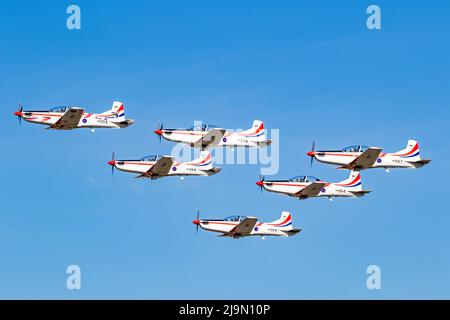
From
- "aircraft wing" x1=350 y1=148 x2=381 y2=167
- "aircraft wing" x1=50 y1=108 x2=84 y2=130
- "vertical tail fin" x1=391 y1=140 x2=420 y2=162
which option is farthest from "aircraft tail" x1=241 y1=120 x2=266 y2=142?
"aircraft wing" x1=50 y1=108 x2=84 y2=130

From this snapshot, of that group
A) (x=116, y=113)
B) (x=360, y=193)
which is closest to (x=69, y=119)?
(x=116, y=113)

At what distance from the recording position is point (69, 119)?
12575 centimetres

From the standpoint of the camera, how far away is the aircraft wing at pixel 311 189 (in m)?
128

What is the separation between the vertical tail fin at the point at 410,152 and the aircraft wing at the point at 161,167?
24.9 metres

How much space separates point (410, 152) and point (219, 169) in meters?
21.0

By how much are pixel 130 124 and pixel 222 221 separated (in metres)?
14.5

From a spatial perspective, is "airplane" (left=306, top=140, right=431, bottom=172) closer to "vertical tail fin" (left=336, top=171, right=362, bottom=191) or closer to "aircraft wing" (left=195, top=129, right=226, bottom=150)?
"vertical tail fin" (left=336, top=171, right=362, bottom=191)

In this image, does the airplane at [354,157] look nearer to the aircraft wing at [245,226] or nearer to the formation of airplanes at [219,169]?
the formation of airplanes at [219,169]

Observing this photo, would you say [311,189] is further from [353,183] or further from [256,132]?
[256,132]
